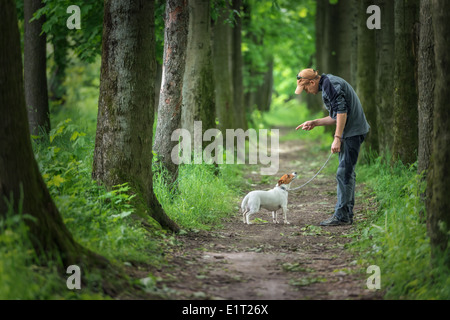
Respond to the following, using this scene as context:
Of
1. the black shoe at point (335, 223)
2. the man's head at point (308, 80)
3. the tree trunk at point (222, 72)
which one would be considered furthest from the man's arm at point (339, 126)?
the tree trunk at point (222, 72)

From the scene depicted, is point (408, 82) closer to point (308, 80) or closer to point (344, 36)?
point (308, 80)

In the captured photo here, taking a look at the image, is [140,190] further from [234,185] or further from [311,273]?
[234,185]

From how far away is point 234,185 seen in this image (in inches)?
483

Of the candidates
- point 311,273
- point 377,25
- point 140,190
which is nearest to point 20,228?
point 140,190

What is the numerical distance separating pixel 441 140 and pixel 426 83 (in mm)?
1776

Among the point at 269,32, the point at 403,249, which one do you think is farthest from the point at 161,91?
the point at 269,32

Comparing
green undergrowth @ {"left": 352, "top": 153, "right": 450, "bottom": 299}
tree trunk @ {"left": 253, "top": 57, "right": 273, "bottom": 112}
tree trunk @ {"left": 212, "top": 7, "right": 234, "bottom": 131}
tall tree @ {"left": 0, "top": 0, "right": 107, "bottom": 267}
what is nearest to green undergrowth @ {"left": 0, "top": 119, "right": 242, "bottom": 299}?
tall tree @ {"left": 0, "top": 0, "right": 107, "bottom": 267}

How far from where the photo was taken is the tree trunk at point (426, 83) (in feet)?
21.0

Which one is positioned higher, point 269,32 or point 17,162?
point 269,32

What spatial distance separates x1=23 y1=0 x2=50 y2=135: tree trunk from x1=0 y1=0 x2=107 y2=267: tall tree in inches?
303

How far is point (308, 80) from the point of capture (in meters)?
8.21

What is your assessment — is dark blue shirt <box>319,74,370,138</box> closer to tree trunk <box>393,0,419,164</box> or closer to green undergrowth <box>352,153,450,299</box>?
green undergrowth <box>352,153,450,299</box>

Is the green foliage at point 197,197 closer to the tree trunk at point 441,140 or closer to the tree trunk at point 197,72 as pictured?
the tree trunk at point 197,72
